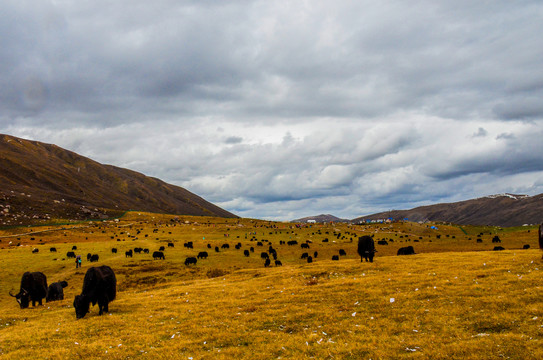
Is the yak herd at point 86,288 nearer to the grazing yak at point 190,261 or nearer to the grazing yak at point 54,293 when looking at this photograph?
the grazing yak at point 54,293

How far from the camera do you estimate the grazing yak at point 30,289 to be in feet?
95.9

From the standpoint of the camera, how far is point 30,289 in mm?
29562

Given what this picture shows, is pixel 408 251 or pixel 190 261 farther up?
pixel 408 251

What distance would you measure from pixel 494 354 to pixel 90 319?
897 inches

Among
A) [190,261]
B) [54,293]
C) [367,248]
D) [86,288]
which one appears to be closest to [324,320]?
[86,288]

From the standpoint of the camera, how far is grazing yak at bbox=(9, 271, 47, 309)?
29.2m

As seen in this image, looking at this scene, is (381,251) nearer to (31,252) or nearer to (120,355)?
(120,355)

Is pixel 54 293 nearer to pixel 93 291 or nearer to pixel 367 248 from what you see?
pixel 93 291

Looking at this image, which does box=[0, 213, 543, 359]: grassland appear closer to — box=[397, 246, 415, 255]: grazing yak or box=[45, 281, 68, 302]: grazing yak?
box=[45, 281, 68, 302]: grazing yak

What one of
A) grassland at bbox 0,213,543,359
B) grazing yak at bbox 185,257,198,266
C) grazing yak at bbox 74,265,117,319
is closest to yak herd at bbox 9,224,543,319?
grazing yak at bbox 74,265,117,319

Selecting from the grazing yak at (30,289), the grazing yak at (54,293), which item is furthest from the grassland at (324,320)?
the grazing yak at (54,293)

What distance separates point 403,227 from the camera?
13675 cm

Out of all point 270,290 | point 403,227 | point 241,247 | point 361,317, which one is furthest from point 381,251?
point 403,227

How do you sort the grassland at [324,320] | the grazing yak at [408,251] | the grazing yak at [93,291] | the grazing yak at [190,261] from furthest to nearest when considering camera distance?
the grazing yak at [190,261]
the grazing yak at [408,251]
the grazing yak at [93,291]
the grassland at [324,320]
